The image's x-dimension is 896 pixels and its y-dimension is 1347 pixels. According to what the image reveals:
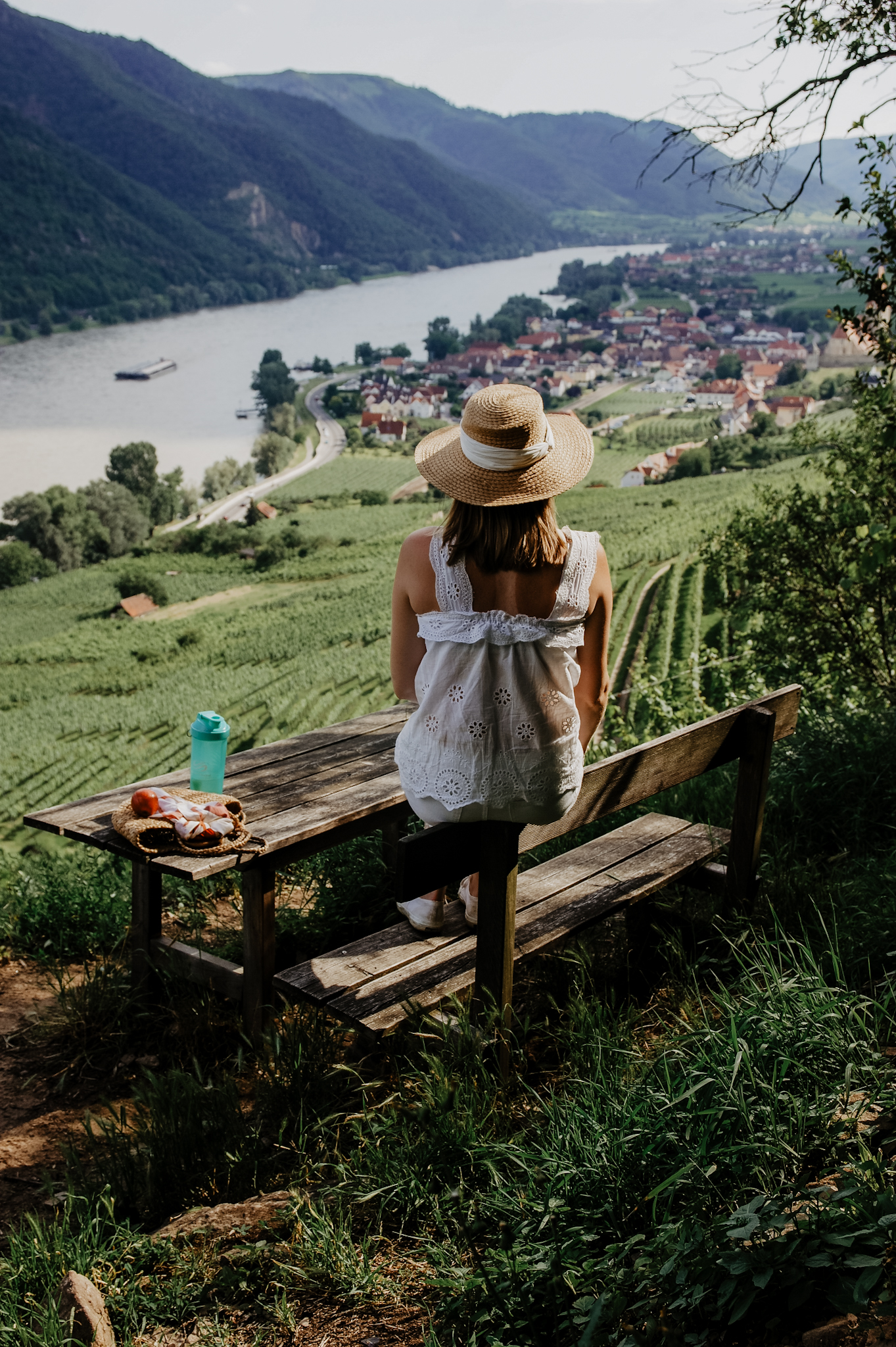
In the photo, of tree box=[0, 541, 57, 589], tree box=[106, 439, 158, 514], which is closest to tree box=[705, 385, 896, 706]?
tree box=[0, 541, 57, 589]

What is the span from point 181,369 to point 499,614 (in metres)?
114

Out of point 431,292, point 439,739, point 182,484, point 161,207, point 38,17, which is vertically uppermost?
point 38,17

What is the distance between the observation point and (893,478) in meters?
5.83

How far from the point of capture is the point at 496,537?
5.47 feet

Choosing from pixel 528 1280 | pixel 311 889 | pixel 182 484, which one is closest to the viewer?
pixel 528 1280

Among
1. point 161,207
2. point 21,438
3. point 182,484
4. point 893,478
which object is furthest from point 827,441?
point 161,207

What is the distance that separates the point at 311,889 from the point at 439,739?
145 centimetres

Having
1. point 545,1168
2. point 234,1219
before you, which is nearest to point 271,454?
point 234,1219

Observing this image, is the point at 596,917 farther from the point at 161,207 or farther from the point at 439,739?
the point at 161,207

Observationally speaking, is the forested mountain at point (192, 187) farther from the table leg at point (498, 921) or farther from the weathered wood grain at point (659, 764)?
the table leg at point (498, 921)

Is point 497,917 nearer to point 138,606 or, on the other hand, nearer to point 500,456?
point 500,456

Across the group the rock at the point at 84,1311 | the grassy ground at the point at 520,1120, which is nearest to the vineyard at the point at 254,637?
the grassy ground at the point at 520,1120

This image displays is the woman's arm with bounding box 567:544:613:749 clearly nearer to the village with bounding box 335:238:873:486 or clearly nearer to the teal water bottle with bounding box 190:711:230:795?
the teal water bottle with bounding box 190:711:230:795

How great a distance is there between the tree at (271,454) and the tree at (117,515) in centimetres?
1850
